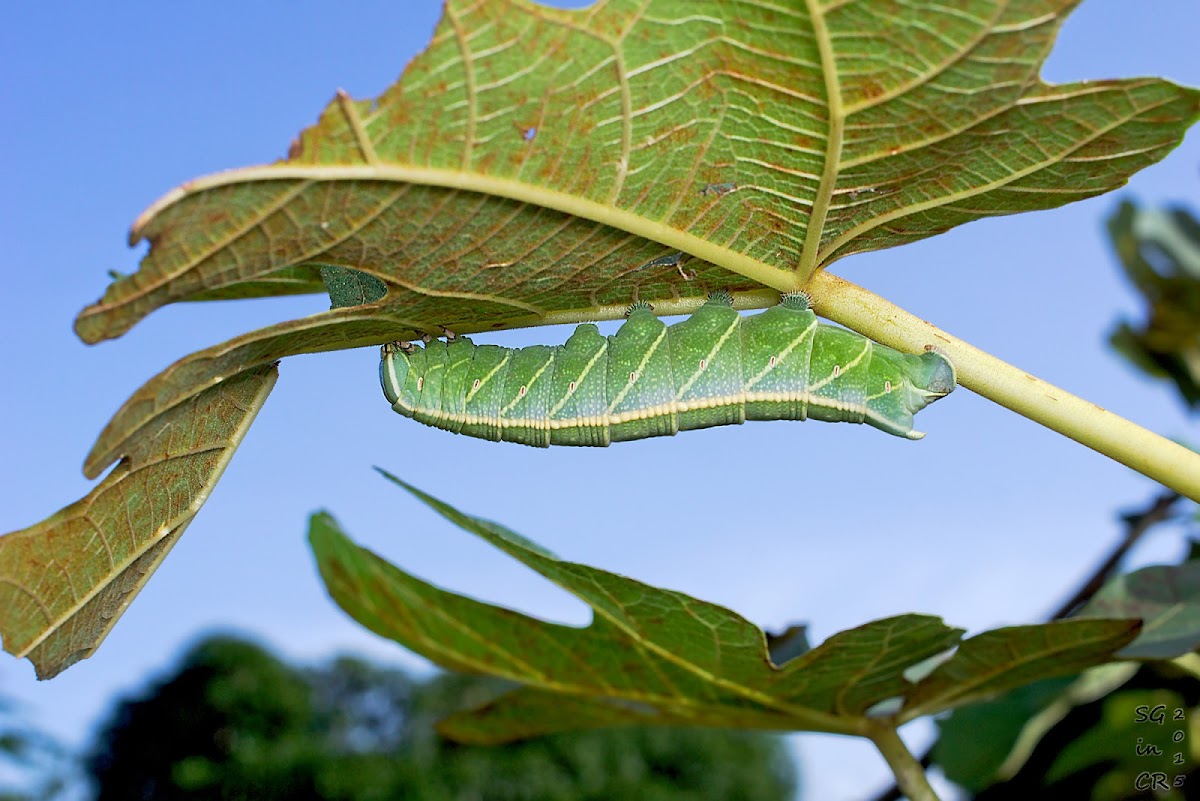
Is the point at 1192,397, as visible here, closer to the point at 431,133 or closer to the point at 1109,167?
the point at 1109,167

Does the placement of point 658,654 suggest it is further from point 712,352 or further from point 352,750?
point 352,750

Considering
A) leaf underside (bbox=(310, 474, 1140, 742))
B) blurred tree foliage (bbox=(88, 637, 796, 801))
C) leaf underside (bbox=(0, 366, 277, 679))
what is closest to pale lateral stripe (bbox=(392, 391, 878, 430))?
leaf underside (bbox=(310, 474, 1140, 742))

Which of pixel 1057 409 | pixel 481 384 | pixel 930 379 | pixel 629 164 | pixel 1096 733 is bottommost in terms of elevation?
pixel 1096 733

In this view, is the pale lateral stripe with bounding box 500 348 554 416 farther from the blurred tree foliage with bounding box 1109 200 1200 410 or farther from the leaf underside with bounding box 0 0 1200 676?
the blurred tree foliage with bounding box 1109 200 1200 410

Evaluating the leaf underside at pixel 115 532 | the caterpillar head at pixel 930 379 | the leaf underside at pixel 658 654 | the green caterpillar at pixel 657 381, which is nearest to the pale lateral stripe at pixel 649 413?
the green caterpillar at pixel 657 381

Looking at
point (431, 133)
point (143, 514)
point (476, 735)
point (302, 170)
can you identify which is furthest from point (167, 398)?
point (476, 735)

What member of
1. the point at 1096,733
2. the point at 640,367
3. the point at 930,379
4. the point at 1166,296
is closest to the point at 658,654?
the point at 930,379
